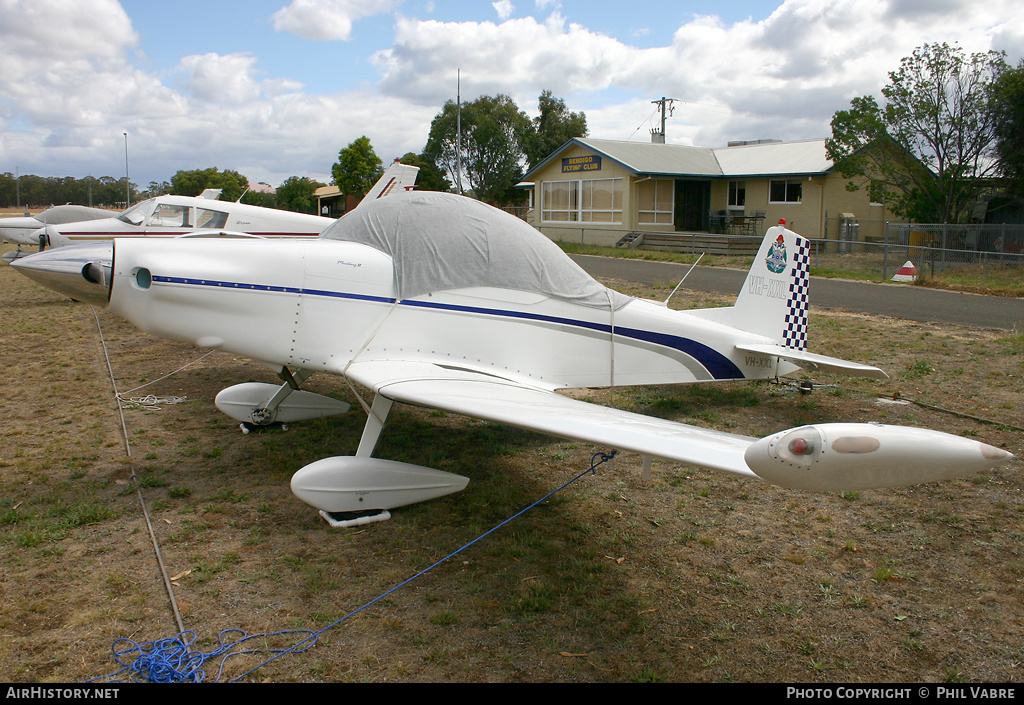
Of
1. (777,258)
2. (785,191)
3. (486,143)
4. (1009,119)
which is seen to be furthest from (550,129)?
(777,258)

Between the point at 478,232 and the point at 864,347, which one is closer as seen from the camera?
the point at 478,232

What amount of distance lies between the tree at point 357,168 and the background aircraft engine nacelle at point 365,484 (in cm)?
4803

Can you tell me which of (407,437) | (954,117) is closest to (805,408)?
(407,437)

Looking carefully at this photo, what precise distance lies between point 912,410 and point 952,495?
2157mm

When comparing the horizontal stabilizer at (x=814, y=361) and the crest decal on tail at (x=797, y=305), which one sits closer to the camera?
the horizontal stabilizer at (x=814, y=361)

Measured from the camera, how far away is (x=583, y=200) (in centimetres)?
3375

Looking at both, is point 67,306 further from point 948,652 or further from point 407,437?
point 948,652

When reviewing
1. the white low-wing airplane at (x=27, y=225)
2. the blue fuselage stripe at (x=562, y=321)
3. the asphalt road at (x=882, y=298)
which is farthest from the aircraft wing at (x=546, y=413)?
the white low-wing airplane at (x=27, y=225)

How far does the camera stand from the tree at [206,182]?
71750 millimetres

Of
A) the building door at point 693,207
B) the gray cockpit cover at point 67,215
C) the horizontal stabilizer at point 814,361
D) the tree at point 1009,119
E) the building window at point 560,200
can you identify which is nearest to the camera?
the horizontal stabilizer at point 814,361

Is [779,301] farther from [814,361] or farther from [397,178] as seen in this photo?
[397,178]

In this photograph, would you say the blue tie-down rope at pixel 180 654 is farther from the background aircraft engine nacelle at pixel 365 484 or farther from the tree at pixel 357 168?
the tree at pixel 357 168

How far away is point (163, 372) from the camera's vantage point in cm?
846

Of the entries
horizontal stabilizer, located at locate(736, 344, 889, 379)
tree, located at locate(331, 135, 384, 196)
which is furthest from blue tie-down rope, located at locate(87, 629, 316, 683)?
tree, located at locate(331, 135, 384, 196)
